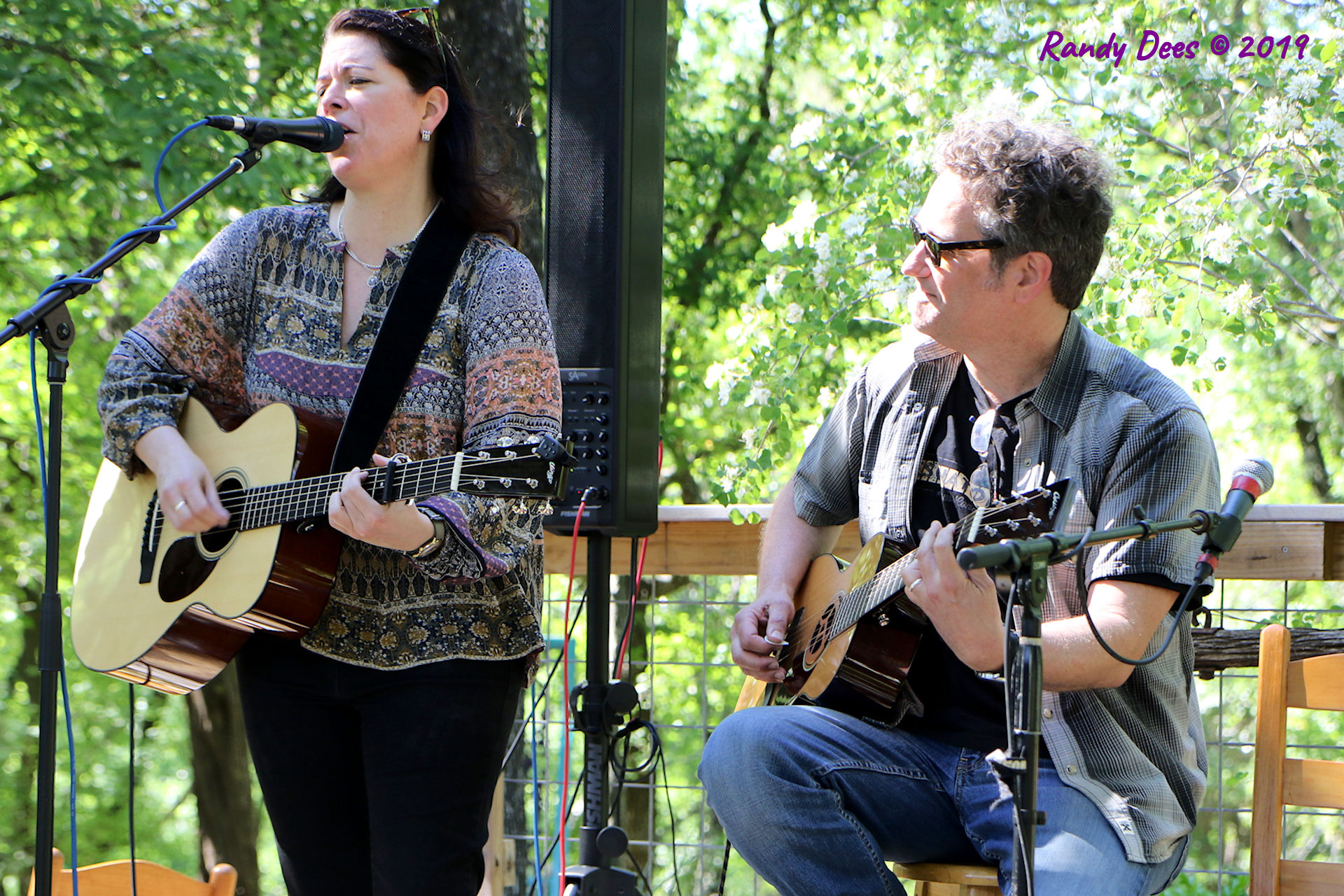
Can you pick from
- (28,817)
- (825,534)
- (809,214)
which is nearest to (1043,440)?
(825,534)

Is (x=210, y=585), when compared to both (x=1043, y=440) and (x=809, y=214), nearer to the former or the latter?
(x=1043, y=440)

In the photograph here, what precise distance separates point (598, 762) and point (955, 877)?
0.74 metres

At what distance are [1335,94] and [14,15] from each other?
5.53 meters

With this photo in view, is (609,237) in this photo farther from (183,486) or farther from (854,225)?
(854,225)

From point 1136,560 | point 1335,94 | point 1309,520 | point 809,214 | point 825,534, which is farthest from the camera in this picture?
point 809,214

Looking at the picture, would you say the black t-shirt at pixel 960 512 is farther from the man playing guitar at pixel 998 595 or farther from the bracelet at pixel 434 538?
the bracelet at pixel 434 538

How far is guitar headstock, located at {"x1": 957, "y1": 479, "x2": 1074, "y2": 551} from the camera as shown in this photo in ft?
4.83

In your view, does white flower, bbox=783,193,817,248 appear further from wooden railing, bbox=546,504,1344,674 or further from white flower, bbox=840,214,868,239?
wooden railing, bbox=546,504,1344,674

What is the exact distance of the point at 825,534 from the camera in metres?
2.28

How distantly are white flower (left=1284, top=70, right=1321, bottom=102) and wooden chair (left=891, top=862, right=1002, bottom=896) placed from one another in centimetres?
278

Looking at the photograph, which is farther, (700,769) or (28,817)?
(28,817)

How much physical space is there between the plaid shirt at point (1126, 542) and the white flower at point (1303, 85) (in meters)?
2.10

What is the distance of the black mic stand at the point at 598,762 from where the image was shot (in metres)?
2.16

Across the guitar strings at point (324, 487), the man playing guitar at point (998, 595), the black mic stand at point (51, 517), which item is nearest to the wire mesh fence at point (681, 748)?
the man playing guitar at point (998, 595)
